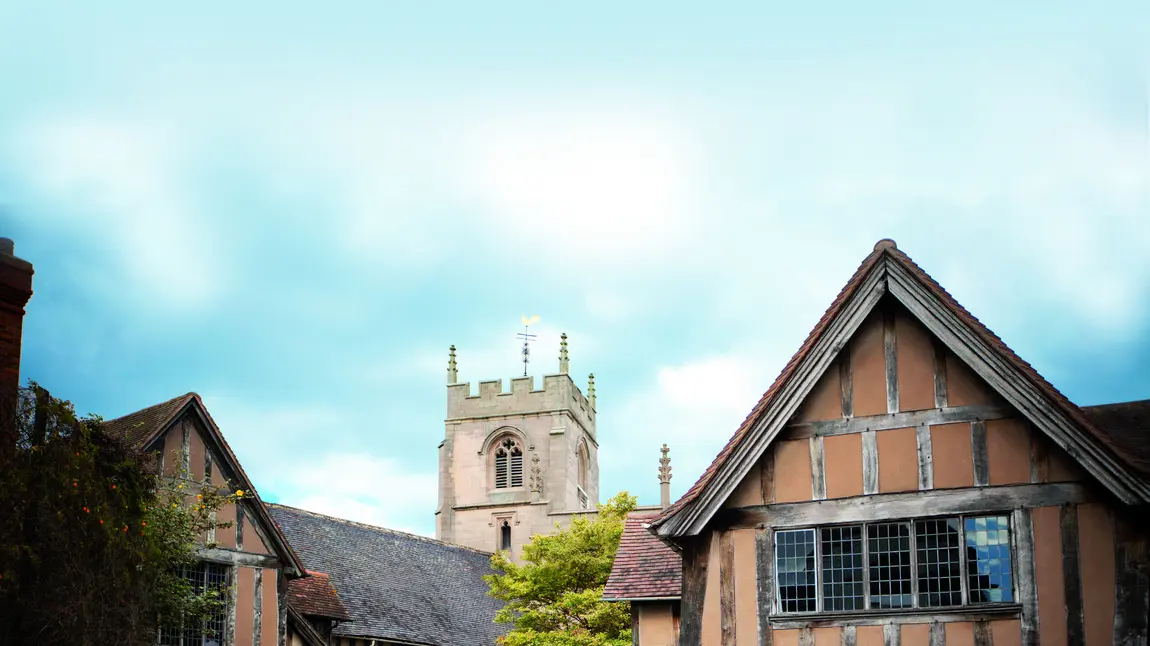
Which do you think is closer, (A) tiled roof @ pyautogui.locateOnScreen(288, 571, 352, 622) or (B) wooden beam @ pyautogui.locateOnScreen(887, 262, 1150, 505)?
(B) wooden beam @ pyautogui.locateOnScreen(887, 262, 1150, 505)

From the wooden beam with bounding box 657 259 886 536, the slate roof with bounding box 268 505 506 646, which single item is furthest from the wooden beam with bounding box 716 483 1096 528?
the slate roof with bounding box 268 505 506 646

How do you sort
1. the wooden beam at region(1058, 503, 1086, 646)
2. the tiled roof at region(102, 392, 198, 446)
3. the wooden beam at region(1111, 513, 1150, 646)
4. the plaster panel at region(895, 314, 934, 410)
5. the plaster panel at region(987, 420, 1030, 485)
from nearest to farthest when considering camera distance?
the wooden beam at region(1111, 513, 1150, 646), the wooden beam at region(1058, 503, 1086, 646), the plaster panel at region(987, 420, 1030, 485), the plaster panel at region(895, 314, 934, 410), the tiled roof at region(102, 392, 198, 446)

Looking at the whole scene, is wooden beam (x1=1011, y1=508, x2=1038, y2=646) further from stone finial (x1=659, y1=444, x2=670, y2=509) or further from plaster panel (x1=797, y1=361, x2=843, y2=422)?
stone finial (x1=659, y1=444, x2=670, y2=509)

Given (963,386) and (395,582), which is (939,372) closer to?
(963,386)

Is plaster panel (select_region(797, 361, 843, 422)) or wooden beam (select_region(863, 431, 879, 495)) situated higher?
plaster panel (select_region(797, 361, 843, 422))

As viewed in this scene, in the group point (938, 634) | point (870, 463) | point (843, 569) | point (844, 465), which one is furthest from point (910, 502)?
point (938, 634)

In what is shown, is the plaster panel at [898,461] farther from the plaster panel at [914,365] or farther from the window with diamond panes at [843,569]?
the window with diamond panes at [843,569]

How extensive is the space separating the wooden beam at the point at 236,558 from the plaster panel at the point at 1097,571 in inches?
567

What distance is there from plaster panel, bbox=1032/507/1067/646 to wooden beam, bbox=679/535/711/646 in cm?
396

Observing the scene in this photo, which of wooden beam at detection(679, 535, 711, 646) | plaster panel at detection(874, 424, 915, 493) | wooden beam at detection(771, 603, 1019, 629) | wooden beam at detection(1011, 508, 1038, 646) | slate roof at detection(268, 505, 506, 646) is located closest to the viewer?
wooden beam at detection(1011, 508, 1038, 646)

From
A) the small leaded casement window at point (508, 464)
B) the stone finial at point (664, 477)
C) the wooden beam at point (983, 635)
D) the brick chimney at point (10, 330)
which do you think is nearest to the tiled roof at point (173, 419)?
the brick chimney at point (10, 330)

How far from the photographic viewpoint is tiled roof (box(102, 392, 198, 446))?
22336mm

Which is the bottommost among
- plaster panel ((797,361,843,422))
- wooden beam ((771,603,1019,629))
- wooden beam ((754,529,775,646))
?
wooden beam ((771,603,1019,629))

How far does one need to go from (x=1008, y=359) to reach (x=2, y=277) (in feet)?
35.8
